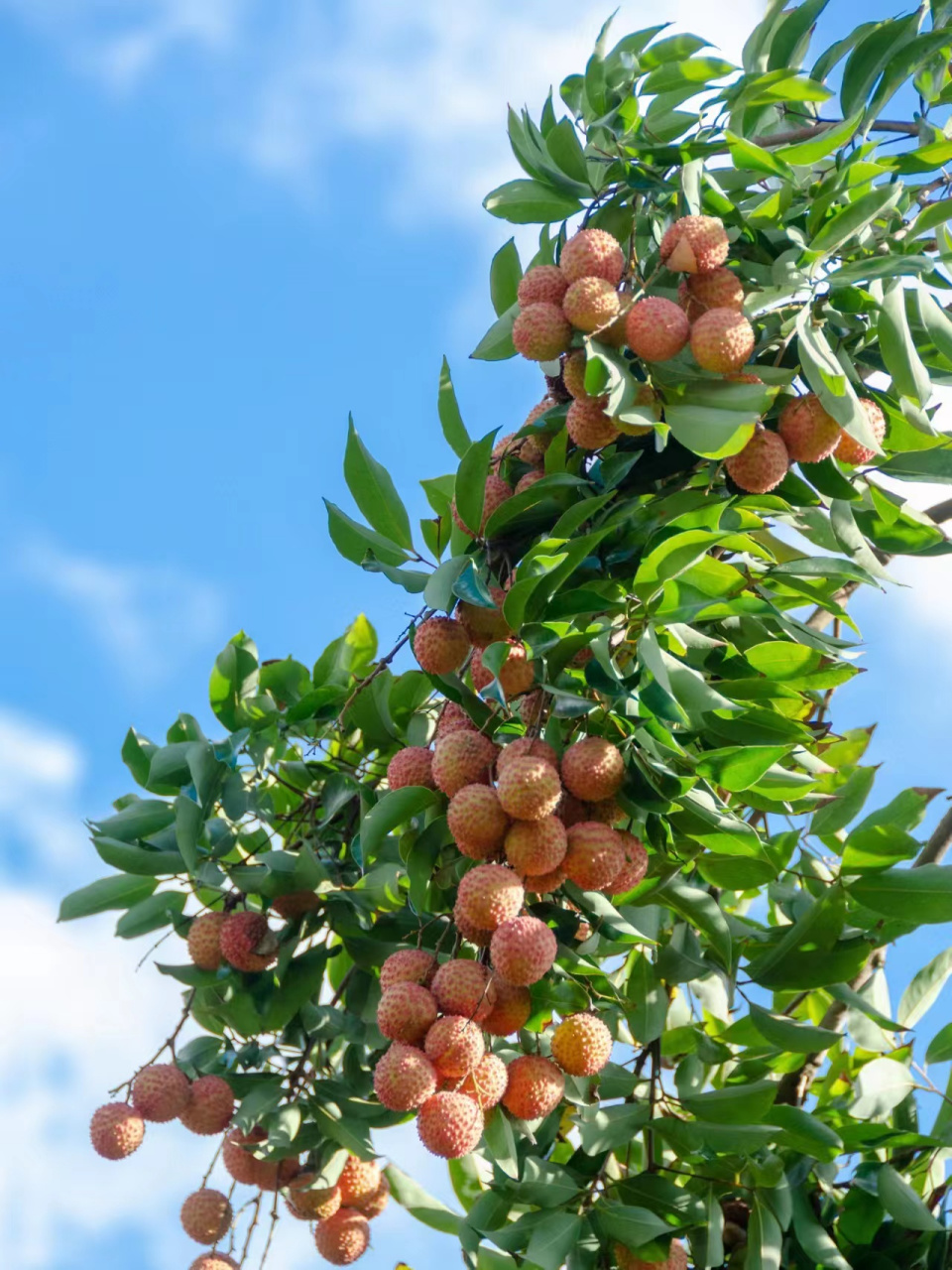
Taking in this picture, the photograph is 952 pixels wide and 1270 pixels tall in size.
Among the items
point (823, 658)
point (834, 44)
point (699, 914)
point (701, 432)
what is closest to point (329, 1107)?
point (699, 914)

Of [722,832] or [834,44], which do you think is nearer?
[722,832]

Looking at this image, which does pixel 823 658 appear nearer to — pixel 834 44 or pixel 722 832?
pixel 722 832

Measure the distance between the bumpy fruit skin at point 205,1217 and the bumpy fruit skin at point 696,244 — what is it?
128cm

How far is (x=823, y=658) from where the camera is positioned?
1583mm

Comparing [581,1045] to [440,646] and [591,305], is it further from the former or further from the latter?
[591,305]

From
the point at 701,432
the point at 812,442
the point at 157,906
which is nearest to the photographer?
the point at 701,432

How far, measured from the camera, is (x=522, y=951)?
1226 mm

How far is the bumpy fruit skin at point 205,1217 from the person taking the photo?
1.75 meters

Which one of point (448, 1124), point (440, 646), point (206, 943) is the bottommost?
point (448, 1124)

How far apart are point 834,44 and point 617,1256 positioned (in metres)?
1.45

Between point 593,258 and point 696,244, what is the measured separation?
0.11 metres

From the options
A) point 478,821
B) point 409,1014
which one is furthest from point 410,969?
point 478,821

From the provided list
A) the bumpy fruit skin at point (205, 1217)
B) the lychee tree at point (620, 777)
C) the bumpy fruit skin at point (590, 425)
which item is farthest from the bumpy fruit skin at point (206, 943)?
the bumpy fruit skin at point (590, 425)

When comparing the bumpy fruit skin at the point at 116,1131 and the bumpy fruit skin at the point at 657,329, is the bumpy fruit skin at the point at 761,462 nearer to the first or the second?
the bumpy fruit skin at the point at 657,329
